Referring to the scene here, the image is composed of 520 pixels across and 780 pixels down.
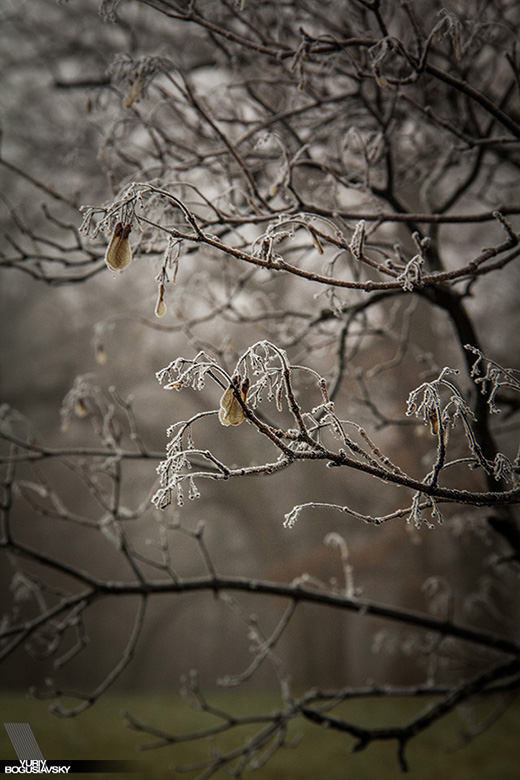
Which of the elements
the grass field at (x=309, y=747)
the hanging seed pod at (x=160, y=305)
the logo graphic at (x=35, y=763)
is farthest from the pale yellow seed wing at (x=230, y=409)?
the grass field at (x=309, y=747)

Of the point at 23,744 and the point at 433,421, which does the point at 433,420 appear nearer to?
the point at 433,421

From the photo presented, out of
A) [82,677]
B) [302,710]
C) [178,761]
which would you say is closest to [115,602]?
[82,677]

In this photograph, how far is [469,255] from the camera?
5914 millimetres

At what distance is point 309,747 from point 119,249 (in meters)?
5.14

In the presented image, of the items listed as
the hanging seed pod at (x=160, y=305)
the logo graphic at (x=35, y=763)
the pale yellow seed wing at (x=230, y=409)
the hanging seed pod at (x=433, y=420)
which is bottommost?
the logo graphic at (x=35, y=763)

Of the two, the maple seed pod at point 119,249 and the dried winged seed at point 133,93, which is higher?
the dried winged seed at point 133,93

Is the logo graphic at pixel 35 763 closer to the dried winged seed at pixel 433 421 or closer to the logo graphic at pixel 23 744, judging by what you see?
the logo graphic at pixel 23 744

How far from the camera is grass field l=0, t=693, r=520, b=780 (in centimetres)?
418

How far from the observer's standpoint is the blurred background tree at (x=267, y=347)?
1.06 m

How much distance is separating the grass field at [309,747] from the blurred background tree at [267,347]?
1.83 ft

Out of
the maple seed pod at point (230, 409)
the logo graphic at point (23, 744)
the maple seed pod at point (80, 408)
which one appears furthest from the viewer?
the logo graphic at point (23, 744)

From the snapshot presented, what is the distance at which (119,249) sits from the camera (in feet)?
2.83

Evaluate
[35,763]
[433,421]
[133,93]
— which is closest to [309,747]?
[35,763]

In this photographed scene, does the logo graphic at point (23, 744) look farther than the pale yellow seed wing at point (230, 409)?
Yes
